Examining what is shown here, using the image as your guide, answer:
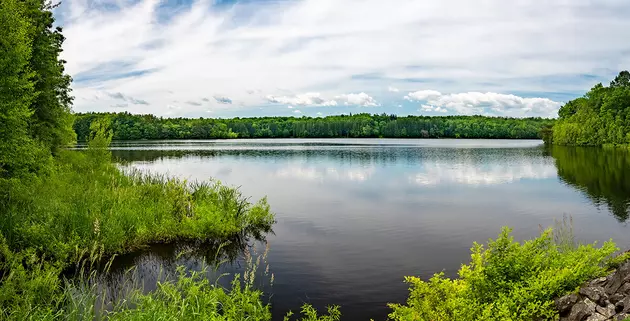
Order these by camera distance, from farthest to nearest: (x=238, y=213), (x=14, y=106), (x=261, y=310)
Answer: (x=238, y=213) < (x=14, y=106) < (x=261, y=310)

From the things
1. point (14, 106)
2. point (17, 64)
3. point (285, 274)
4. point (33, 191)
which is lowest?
point (285, 274)

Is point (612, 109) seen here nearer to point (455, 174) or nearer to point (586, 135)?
point (586, 135)

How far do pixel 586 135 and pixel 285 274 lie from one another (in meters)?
106

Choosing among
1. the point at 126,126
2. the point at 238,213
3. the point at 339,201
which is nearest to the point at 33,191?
the point at 238,213

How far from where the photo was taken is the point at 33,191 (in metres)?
16.3

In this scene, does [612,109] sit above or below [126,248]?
above

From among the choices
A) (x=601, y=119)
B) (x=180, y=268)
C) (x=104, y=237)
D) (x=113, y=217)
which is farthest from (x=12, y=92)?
(x=601, y=119)

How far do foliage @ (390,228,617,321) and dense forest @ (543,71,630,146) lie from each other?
8772cm

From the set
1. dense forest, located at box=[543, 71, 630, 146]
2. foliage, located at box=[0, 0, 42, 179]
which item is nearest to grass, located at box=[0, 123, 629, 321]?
foliage, located at box=[0, 0, 42, 179]

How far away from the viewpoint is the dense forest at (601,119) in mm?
87625

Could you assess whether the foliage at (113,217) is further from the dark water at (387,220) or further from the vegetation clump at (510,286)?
the vegetation clump at (510,286)

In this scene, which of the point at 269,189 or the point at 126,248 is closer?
the point at 126,248

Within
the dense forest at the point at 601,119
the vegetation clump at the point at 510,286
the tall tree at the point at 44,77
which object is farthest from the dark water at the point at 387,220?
the dense forest at the point at 601,119

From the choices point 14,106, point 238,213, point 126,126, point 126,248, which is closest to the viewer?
point 14,106
